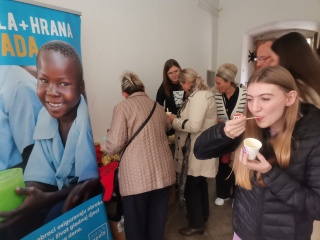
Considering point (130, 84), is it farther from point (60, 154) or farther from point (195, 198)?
point (195, 198)

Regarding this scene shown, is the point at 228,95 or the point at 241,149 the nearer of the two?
the point at 241,149

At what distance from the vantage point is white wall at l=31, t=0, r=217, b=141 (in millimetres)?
2324

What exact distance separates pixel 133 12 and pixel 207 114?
1543 millimetres

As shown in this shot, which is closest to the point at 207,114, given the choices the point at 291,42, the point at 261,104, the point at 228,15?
the point at 291,42

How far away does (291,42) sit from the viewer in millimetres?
1501

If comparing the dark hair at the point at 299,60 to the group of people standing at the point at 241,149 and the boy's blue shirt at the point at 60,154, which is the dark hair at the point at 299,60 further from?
the boy's blue shirt at the point at 60,154

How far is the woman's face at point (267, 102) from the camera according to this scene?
97 cm

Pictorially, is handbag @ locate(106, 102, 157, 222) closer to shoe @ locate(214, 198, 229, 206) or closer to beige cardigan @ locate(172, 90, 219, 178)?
beige cardigan @ locate(172, 90, 219, 178)

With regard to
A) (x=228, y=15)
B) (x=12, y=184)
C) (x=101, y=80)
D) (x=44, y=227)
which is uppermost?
(x=228, y=15)

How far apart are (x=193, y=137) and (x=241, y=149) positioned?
3.45 feet

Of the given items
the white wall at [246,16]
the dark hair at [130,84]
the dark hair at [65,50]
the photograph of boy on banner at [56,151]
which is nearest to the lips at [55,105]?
the photograph of boy on banner at [56,151]

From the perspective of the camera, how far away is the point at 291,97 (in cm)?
99

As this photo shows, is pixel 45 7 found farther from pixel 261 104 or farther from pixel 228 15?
pixel 228 15

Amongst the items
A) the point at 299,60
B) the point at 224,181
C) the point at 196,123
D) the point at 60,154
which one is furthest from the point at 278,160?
the point at 224,181
